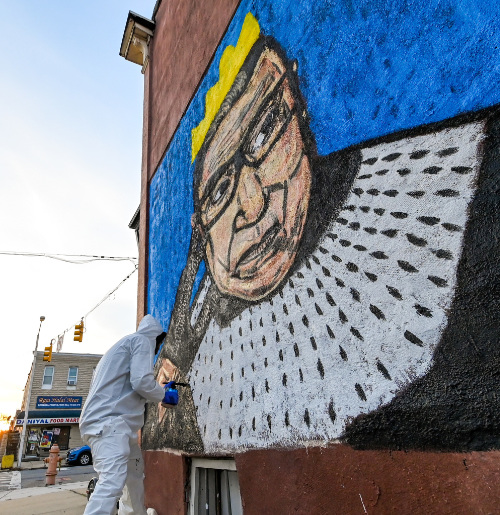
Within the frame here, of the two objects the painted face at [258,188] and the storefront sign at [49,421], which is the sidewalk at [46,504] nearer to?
the painted face at [258,188]

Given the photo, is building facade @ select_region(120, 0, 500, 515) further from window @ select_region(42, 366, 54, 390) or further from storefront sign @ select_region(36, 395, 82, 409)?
window @ select_region(42, 366, 54, 390)

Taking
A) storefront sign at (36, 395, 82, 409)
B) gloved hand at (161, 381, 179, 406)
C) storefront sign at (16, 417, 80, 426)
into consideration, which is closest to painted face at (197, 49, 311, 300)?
gloved hand at (161, 381, 179, 406)

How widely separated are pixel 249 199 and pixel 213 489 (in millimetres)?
2558

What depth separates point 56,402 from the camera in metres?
25.0

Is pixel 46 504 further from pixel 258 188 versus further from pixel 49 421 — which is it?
pixel 49 421

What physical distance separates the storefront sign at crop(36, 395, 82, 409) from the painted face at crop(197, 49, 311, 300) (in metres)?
26.1

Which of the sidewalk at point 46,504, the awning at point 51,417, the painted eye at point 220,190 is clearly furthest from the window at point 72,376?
the painted eye at point 220,190

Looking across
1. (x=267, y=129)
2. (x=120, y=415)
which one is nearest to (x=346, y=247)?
(x=267, y=129)

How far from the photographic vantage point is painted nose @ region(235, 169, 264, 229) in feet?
10.0

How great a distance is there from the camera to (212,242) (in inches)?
149

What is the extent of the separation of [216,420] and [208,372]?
0.46m

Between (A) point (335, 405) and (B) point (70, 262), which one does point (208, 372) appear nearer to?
(A) point (335, 405)

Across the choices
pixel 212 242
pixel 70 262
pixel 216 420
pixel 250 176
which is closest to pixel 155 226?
pixel 212 242

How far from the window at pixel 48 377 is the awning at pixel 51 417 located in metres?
1.56
